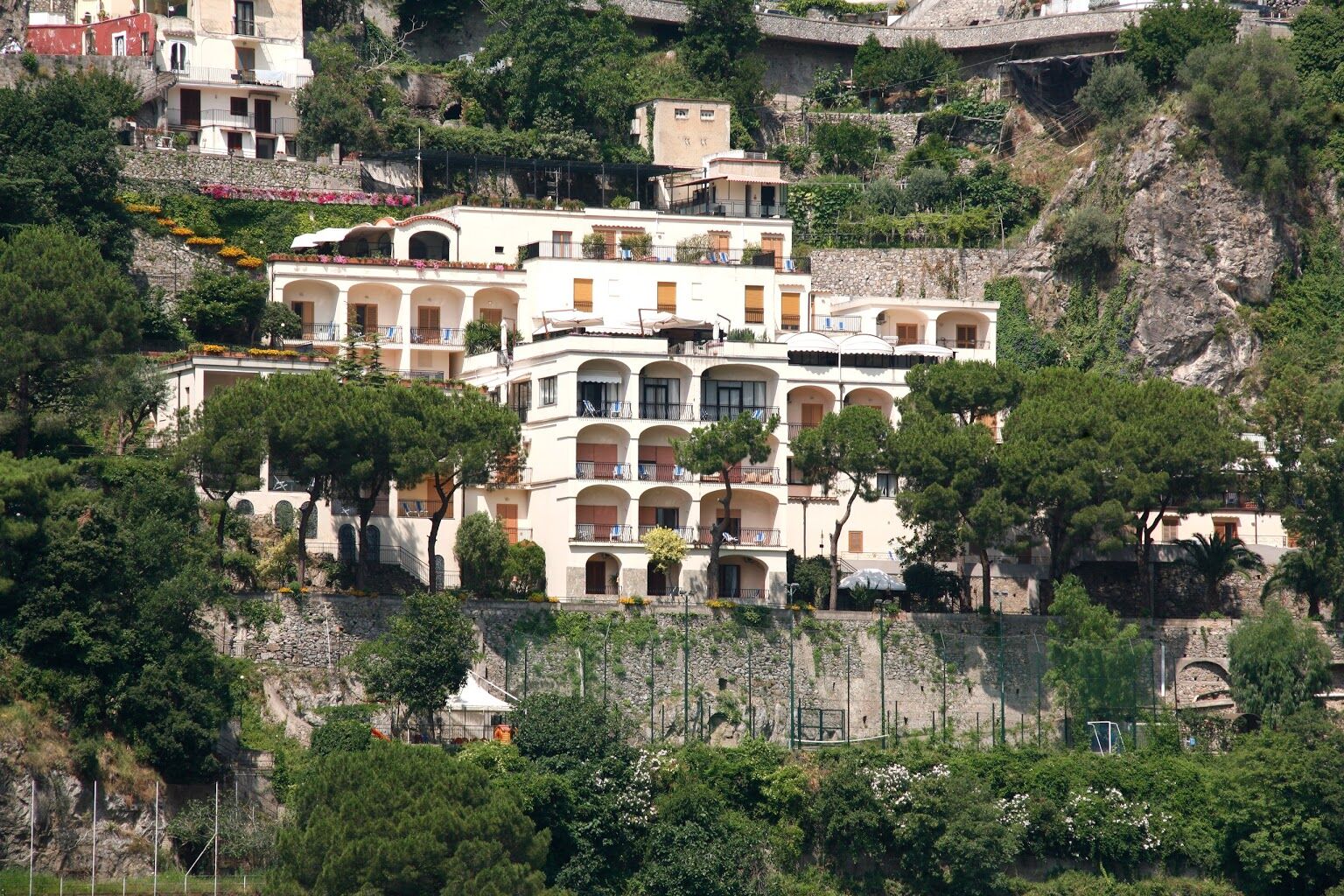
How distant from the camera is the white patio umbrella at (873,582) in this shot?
254 ft

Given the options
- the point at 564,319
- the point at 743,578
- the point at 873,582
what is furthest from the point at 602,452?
the point at 873,582

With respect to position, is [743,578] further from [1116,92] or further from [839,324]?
[1116,92]

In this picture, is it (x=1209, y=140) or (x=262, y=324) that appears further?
(x=1209, y=140)

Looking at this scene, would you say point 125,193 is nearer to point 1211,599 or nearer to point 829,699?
point 829,699

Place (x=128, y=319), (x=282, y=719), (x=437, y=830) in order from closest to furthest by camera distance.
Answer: (x=437, y=830), (x=282, y=719), (x=128, y=319)

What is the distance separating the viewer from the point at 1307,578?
78438 millimetres

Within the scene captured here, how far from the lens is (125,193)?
8856 centimetres

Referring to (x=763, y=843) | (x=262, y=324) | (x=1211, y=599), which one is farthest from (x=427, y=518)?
(x=1211, y=599)

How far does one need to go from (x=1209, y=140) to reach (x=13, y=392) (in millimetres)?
44728

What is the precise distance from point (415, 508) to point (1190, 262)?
30.9 m

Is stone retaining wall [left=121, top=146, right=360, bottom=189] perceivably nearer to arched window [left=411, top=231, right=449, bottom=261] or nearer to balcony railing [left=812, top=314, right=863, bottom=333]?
arched window [left=411, top=231, right=449, bottom=261]

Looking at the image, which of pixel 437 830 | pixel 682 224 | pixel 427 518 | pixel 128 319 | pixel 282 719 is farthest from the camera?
pixel 682 224

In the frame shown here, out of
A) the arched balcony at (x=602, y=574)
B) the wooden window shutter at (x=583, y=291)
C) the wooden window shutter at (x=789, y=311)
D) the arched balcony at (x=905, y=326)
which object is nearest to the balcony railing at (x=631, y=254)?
the wooden window shutter at (x=583, y=291)

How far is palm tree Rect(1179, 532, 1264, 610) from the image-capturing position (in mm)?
80375
